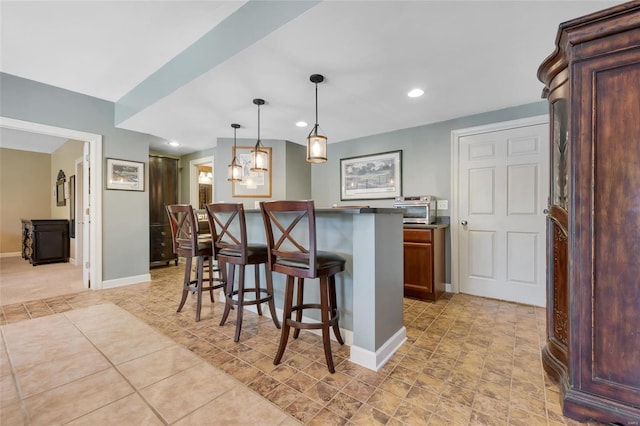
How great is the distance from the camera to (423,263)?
3.09 meters

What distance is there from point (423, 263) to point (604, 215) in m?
1.93

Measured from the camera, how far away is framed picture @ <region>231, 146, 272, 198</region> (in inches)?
173

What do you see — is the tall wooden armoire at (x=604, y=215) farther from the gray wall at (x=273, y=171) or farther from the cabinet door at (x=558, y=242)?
the gray wall at (x=273, y=171)

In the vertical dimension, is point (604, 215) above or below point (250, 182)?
below

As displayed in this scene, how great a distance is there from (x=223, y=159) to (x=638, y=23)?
439 centimetres

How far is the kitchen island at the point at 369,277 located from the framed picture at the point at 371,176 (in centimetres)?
204

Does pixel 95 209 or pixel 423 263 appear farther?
pixel 95 209

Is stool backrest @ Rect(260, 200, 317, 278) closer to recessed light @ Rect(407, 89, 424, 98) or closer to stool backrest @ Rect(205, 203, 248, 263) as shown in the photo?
stool backrest @ Rect(205, 203, 248, 263)

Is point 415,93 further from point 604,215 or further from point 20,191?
point 20,191

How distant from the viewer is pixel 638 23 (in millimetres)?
1146

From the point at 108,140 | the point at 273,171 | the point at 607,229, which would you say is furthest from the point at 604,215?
the point at 108,140

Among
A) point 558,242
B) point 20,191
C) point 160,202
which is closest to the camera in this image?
point 558,242

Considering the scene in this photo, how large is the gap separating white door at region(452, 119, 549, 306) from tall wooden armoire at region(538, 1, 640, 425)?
192 cm

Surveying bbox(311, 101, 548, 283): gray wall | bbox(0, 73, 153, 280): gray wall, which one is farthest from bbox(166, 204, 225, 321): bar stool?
bbox(311, 101, 548, 283): gray wall
